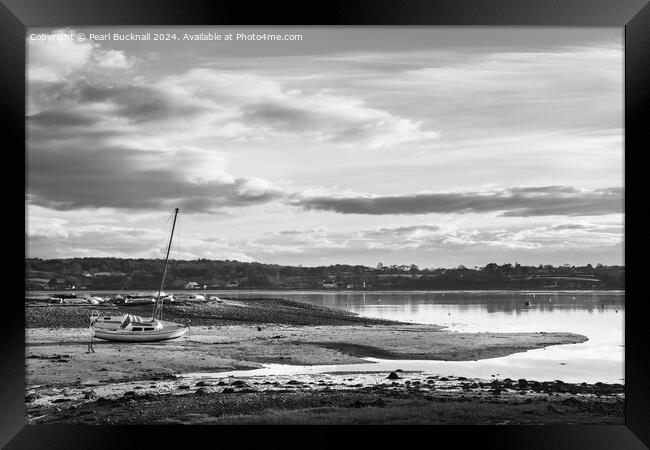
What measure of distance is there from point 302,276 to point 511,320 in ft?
7.84

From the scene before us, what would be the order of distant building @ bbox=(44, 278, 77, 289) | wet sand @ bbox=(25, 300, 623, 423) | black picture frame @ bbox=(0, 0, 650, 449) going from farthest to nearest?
1. distant building @ bbox=(44, 278, 77, 289)
2. wet sand @ bbox=(25, 300, 623, 423)
3. black picture frame @ bbox=(0, 0, 650, 449)

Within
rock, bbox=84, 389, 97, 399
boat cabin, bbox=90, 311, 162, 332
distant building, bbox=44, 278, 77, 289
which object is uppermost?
distant building, bbox=44, 278, 77, 289

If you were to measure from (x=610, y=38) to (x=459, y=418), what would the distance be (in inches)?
153

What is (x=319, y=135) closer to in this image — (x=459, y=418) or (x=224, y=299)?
(x=224, y=299)

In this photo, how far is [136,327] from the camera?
682cm

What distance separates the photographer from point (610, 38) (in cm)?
638

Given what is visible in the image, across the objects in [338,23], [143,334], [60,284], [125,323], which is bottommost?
[143,334]

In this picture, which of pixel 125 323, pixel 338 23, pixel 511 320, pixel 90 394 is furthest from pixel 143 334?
pixel 511 320

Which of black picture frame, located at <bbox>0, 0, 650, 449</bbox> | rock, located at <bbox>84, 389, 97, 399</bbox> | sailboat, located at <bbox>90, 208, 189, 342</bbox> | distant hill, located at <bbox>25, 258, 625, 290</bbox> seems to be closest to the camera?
black picture frame, located at <bbox>0, 0, 650, 449</bbox>

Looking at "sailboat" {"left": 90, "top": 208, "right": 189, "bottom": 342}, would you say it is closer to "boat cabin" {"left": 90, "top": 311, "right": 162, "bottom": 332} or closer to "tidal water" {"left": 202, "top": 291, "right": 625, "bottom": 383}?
"boat cabin" {"left": 90, "top": 311, "right": 162, "bottom": 332}

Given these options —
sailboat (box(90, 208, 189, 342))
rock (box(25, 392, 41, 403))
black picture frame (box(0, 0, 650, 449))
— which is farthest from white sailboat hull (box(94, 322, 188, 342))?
black picture frame (box(0, 0, 650, 449))

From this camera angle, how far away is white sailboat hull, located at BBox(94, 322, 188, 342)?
6770 mm

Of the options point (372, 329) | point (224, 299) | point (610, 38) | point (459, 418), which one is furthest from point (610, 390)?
point (224, 299)

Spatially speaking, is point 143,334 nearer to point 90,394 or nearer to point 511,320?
point 90,394
